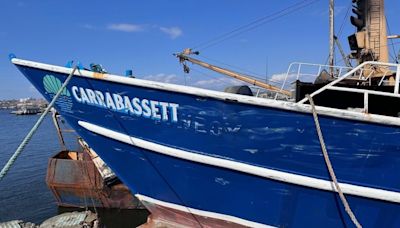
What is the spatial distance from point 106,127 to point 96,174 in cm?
538

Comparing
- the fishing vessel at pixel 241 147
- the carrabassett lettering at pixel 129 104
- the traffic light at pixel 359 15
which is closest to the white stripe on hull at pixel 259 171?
the fishing vessel at pixel 241 147

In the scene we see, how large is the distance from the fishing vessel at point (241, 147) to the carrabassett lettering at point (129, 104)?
0.02 meters

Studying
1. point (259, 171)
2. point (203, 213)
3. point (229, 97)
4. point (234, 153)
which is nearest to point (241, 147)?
point (234, 153)

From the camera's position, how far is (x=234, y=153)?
473cm

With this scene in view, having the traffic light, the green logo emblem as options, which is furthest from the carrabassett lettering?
the traffic light

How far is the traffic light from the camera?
9898mm

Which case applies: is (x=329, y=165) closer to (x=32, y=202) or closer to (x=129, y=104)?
(x=129, y=104)

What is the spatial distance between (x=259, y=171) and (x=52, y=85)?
347 cm

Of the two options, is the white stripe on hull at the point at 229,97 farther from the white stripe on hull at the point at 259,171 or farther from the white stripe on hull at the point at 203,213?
the white stripe on hull at the point at 203,213

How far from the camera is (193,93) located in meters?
4.64

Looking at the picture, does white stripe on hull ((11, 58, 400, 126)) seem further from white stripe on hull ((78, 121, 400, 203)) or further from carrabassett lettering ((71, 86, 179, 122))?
white stripe on hull ((78, 121, 400, 203))

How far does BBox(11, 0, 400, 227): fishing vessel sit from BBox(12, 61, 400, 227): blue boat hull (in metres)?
0.01

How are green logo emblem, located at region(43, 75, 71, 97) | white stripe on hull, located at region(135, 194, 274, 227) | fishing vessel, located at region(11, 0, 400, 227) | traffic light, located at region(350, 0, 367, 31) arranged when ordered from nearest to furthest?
fishing vessel, located at region(11, 0, 400, 227) → white stripe on hull, located at region(135, 194, 274, 227) → green logo emblem, located at region(43, 75, 71, 97) → traffic light, located at region(350, 0, 367, 31)

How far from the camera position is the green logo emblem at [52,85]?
17.7ft
